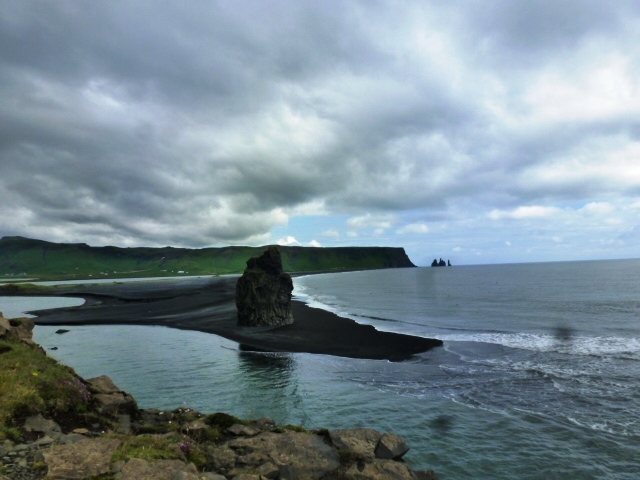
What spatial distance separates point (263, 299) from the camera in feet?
181

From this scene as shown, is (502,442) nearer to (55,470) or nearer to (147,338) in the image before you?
(55,470)

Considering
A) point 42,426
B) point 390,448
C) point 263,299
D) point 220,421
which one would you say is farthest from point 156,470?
point 263,299

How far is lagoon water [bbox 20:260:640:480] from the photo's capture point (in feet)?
55.1

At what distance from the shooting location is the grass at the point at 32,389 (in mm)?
12422

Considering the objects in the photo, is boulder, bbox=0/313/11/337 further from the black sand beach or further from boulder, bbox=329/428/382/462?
the black sand beach

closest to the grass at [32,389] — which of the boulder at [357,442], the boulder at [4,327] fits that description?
the boulder at [4,327]

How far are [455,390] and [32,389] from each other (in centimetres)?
2479

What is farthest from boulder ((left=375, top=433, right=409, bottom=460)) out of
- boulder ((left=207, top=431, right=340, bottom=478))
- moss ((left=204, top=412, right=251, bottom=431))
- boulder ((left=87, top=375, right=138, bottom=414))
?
boulder ((left=87, top=375, right=138, bottom=414))

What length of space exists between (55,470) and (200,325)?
50129mm

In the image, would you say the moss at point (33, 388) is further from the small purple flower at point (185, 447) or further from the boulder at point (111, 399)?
the small purple flower at point (185, 447)

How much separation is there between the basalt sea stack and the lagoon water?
26.9ft

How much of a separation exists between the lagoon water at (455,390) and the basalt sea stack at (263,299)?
8.19m

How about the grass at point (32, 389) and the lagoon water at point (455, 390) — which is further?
the lagoon water at point (455, 390)

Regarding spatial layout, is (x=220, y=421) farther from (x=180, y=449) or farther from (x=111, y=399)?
(x=111, y=399)
